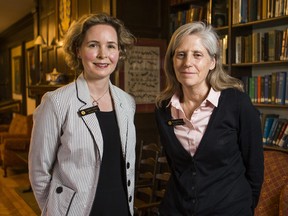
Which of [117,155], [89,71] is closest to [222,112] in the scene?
[117,155]

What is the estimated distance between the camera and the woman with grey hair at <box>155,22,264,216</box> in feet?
4.97

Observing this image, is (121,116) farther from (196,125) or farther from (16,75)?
(16,75)

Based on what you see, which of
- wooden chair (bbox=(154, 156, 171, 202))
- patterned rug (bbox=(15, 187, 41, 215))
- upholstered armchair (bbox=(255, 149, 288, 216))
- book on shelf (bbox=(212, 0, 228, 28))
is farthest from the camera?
patterned rug (bbox=(15, 187, 41, 215))

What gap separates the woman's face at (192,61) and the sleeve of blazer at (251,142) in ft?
0.66

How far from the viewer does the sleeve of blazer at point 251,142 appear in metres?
1.54

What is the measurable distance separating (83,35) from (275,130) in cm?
191

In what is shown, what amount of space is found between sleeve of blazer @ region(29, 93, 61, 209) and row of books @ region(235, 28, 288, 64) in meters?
1.98

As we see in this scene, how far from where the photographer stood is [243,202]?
1555 millimetres

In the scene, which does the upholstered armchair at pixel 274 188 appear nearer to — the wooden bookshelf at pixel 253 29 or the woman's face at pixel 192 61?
the wooden bookshelf at pixel 253 29

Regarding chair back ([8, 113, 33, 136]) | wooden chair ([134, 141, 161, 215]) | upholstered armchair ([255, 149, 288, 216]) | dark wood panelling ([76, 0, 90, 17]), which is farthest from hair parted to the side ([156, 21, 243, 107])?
chair back ([8, 113, 33, 136])

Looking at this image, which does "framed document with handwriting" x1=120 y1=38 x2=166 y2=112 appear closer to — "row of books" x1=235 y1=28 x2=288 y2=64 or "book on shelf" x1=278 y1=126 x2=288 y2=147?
"row of books" x1=235 y1=28 x2=288 y2=64

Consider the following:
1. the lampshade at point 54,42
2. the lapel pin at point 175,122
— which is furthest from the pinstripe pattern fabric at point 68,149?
the lampshade at point 54,42

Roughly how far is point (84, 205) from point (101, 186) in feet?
0.34

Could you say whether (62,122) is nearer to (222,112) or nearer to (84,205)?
(84,205)
